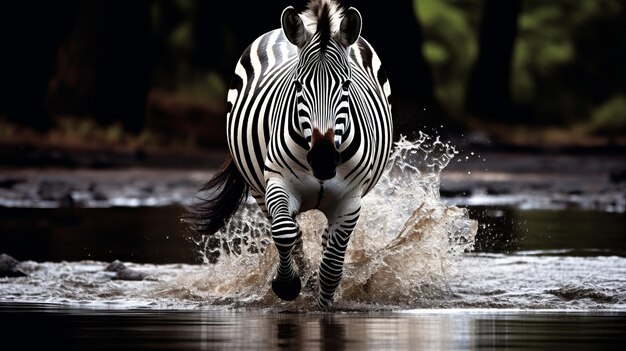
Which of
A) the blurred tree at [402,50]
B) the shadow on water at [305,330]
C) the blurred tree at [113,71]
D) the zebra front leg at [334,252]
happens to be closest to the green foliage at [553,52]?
the blurred tree at [402,50]

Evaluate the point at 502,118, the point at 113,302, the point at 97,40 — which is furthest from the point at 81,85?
the point at 113,302

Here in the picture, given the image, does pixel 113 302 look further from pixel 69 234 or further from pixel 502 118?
pixel 502 118

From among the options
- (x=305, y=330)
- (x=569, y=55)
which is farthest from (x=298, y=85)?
(x=569, y=55)

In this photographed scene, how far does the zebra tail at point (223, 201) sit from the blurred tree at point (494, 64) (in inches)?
787

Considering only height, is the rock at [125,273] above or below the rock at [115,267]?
below

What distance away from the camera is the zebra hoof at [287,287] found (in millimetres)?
9031

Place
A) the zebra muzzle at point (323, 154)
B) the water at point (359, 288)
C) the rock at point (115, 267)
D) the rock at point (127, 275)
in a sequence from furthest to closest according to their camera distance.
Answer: the rock at point (115, 267)
the rock at point (127, 275)
the zebra muzzle at point (323, 154)
the water at point (359, 288)

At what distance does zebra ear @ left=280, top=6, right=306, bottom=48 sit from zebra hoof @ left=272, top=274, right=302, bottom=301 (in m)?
1.33

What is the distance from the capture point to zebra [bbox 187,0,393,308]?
8547 millimetres

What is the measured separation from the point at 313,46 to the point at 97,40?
2015 cm

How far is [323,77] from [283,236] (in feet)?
2.97

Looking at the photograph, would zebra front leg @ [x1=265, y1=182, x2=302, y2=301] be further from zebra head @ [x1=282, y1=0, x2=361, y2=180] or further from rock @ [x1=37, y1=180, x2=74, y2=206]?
rock @ [x1=37, y1=180, x2=74, y2=206]

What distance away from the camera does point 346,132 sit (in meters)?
8.86

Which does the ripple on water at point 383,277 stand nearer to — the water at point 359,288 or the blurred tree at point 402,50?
the water at point 359,288
